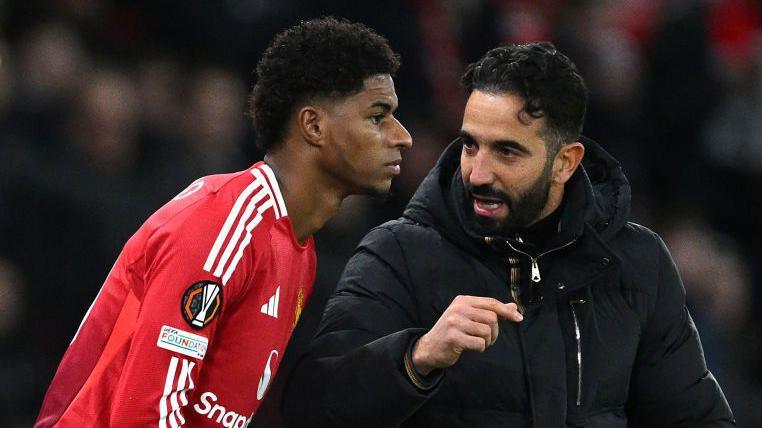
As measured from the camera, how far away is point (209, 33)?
650cm

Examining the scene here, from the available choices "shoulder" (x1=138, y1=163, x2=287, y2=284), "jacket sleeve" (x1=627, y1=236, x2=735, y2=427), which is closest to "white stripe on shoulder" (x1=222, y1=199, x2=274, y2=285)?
"shoulder" (x1=138, y1=163, x2=287, y2=284)

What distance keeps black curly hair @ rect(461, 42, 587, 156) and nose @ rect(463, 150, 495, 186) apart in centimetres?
19

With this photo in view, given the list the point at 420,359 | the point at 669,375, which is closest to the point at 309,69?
the point at 420,359

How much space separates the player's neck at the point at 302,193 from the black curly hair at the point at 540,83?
538mm

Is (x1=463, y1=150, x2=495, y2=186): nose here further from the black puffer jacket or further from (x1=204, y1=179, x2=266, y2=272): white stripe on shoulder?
(x1=204, y1=179, x2=266, y2=272): white stripe on shoulder

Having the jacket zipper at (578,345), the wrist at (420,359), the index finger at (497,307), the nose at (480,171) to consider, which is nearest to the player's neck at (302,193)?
the nose at (480,171)

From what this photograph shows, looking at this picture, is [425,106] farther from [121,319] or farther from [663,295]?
[121,319]

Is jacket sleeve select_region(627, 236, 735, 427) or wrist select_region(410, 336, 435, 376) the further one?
jacket sleeve select_region(627, 236, 735, 427)

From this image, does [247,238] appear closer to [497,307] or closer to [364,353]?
[364,353]

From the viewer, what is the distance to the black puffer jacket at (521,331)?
339cm

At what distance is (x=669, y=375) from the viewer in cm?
368

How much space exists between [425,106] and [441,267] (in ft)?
12.0

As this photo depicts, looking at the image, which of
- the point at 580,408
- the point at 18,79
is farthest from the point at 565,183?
the point at 18,79

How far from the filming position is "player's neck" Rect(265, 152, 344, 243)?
3502 mm
